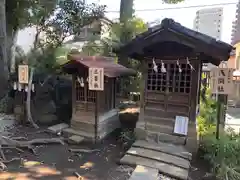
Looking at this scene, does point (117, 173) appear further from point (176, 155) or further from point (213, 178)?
point (213, 178)

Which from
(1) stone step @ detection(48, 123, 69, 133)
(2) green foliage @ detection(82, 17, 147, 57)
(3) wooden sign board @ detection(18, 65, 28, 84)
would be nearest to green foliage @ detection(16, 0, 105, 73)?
(2) green foliage @ detection(82, 17, 147, 57)

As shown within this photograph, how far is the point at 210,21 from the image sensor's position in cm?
1742

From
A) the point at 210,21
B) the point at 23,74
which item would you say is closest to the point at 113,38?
the point at 23,74

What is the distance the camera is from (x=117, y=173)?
586cm

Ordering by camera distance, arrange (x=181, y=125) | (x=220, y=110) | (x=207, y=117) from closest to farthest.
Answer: (x=181, y=125)
(x=220, y=110)
(x=207, y=117)

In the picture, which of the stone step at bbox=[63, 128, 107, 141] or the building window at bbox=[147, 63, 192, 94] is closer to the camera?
the building window at bbox=[147, 63, 192, 94]

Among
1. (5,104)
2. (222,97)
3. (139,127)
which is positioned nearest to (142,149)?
(139,127)

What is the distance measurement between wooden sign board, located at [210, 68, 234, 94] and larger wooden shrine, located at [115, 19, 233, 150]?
44 cm

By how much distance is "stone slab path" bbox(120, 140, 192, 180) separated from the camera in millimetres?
5801

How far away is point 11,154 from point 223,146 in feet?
20.7

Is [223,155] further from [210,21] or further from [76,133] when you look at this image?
[210,21]

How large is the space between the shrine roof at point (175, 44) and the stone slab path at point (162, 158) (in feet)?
9.80

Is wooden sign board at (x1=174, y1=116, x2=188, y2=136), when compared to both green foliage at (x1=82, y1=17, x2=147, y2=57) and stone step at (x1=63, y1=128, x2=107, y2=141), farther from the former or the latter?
green foliage at (x1=82, y1=17, x2=147, y2=57)

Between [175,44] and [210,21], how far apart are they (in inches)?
477
